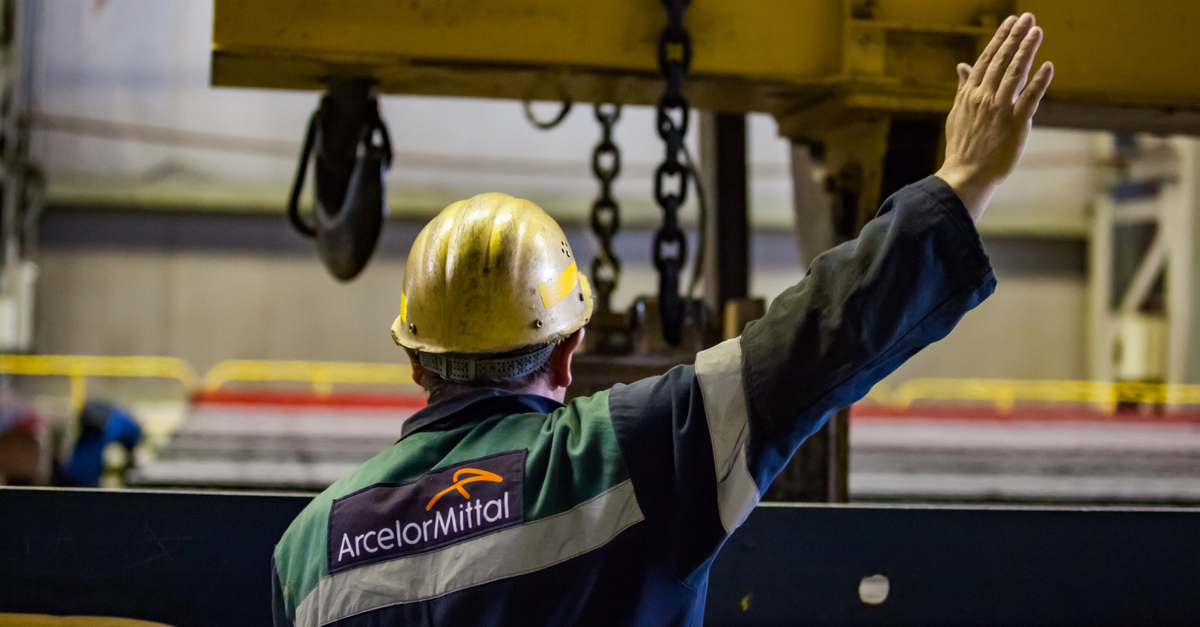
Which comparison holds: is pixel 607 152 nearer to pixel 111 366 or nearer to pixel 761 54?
pixel 761 54

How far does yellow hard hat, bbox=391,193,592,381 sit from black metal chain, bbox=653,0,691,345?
68 cm

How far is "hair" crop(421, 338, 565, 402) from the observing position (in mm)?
1385

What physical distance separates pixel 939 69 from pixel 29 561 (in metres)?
2.37

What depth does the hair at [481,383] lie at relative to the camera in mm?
1385

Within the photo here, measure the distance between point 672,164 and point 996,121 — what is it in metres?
1.05

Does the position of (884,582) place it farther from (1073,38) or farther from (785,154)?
(785,154)

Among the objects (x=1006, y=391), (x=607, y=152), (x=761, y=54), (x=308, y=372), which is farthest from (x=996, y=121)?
(x=1006, y=391)

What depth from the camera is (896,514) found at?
1893 mm

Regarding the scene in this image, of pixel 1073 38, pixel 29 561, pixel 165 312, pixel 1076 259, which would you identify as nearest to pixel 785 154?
pixel 1076 259

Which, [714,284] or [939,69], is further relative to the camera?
[714,284]

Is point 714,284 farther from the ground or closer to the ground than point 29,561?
farther from the ground

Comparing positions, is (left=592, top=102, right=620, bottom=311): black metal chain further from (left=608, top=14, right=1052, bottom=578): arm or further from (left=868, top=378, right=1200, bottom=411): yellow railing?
(left=868, top=378, right=1200, bottom=411): yellow railing

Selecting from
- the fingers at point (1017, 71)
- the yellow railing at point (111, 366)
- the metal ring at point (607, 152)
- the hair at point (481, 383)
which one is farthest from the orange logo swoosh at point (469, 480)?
the yellow railing at point (111, 366)

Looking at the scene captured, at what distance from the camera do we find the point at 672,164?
2156 millimetres
